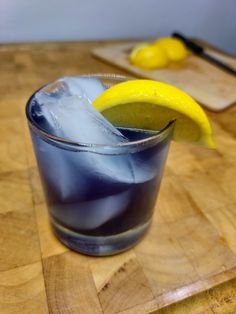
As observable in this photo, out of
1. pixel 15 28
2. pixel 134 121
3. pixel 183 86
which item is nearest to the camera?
pixel 134 121

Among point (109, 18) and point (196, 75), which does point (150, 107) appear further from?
point (109, 18)

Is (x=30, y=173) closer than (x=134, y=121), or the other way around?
(x=134, y=121)

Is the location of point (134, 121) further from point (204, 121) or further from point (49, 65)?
point (49, 65)

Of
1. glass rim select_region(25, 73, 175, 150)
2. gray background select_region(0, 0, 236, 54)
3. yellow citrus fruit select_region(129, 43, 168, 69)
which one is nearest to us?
glass rim select_region(25, 73, 175, 150)

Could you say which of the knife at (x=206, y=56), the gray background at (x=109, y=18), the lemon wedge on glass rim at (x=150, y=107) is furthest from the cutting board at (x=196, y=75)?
the lemon wedge on glass rim at (x=150, y=107)

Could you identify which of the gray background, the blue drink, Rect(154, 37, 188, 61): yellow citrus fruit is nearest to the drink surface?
the blue drink

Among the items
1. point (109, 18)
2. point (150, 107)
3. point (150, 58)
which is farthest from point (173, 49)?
point (150, 107)

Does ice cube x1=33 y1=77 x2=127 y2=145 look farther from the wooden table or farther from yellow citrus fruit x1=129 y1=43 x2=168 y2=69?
yellow citrus fruit x1=129 y1=43 x2=168 y2=69

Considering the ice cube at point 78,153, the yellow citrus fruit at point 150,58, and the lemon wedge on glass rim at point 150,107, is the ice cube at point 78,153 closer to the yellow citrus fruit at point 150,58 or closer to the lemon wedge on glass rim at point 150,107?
the lemon wedge on glass rim at point 150,107

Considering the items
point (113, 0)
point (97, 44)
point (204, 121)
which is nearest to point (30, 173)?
point (204, 121)
